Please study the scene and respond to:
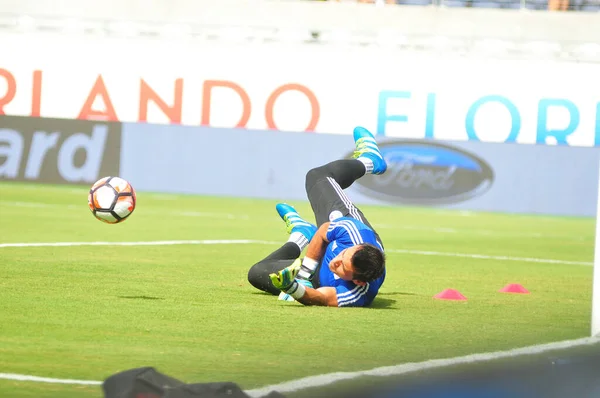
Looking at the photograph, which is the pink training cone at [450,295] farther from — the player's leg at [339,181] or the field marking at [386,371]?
the field marking at [386,371]

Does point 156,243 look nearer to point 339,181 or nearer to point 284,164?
point 339,181

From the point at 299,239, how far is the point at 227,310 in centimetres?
127

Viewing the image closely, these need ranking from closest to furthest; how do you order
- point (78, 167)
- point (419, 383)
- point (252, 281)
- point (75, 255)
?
1. point (419, 383)
2. point (252, 281)
3. point (75, 255)
4. point (78, 167)

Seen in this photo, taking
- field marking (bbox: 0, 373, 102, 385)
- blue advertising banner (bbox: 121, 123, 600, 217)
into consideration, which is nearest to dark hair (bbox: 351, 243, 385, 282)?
Answer: field marking (bbox: 0, 373, 102, 385)

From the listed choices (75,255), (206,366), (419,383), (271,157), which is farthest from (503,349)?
(271,157)

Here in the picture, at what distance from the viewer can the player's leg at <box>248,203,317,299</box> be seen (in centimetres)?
968

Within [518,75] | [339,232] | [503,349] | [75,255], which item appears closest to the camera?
[503,349]

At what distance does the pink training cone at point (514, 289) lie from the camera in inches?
445

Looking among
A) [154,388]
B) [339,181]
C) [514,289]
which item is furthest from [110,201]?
[154,388]

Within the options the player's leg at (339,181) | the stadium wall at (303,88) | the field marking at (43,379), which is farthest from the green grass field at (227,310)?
the stadium wall at (303,88)

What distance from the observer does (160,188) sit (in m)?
26.1

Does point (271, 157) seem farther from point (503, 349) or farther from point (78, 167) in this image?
point (503, 349)

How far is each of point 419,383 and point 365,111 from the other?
2234cm

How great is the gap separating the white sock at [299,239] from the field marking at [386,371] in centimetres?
271
